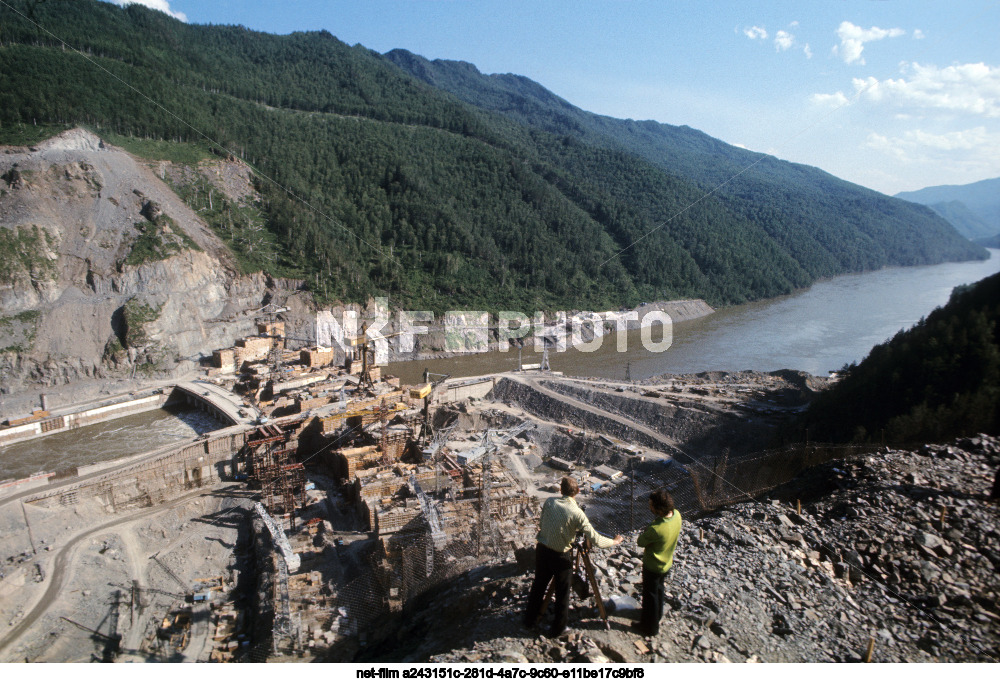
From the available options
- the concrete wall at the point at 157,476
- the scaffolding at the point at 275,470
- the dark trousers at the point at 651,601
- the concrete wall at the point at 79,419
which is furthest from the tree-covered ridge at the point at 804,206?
the concrete wall at the point at 79,419

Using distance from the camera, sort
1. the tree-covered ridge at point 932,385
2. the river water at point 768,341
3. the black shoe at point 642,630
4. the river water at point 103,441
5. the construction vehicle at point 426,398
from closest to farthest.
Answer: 1. the black shoe at point 642,630
2. the tree-covered ridge at point 932,385
3. the construction vehicle at point 426,398
4. the river water at point 103,441
5. the river water at point 768,341

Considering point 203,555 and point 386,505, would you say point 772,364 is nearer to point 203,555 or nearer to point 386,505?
point 386,505

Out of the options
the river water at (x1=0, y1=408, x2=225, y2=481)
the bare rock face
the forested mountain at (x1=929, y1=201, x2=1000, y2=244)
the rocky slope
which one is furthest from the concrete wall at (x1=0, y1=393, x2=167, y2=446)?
the forested mountain at (x1=929, y1=201, x2=1000, y2=244)

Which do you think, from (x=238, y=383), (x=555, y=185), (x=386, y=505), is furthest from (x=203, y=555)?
(x=555, y=185)

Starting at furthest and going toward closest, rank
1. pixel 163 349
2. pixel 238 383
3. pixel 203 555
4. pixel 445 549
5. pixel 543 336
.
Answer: pixel 543 336, pixel 163 349, pixel 238 383, pixel 203 555, pixel 445 549

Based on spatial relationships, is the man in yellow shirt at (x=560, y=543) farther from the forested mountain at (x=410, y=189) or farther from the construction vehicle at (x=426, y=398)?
the forested mountain at (x=410, y=189)

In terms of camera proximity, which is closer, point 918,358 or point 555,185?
point 918,358

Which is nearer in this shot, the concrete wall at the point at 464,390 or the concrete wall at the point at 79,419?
the concrete wall at the point at 79,419

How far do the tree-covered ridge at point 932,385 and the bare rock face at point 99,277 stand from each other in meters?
36.9

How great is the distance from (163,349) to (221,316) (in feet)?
16.3

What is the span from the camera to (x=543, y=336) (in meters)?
45.4

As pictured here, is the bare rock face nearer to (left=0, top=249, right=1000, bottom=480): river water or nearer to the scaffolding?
(left=0, top=249, right=1000, bottom=480): river water

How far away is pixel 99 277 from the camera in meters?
34.7

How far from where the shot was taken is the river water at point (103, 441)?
24266 millimetres
